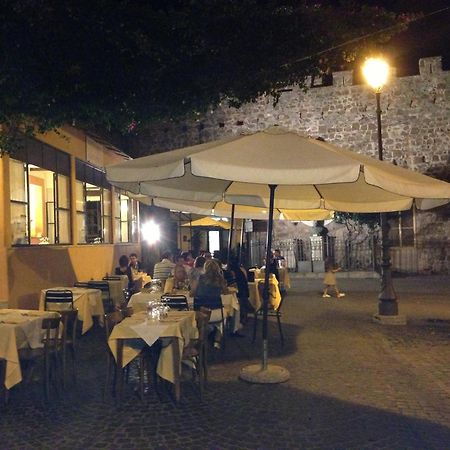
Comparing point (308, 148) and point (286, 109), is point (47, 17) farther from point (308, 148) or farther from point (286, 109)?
point (286, 109)

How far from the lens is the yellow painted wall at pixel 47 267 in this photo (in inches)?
374

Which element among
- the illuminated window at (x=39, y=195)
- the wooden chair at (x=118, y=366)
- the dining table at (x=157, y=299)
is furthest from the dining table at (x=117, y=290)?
the wooden chair at (x=118, y=366)

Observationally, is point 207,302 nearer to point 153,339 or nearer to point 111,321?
point 111,321

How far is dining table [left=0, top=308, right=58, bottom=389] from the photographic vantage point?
535 centimetres

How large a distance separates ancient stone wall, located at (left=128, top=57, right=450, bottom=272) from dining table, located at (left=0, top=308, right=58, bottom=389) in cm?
1473

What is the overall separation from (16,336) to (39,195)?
6.34 metres

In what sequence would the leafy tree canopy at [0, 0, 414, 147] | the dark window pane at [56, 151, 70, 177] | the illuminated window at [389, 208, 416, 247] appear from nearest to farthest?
the leafy tree canopy at [0, 0, 414, 147], the dark window pane at [56, 151, 70, 177], the illuminated window at [389, 208, 416, 247]

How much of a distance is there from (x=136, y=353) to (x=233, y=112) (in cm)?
1814

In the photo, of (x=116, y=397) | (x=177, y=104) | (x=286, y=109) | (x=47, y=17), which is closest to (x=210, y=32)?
(x=177, y=104)

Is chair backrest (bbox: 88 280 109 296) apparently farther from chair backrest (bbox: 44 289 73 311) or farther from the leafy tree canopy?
the leafy tree canopy

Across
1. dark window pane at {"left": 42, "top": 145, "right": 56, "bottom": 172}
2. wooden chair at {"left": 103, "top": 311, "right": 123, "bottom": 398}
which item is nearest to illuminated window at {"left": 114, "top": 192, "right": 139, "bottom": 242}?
dark window pane at {"left": 42, "top": 145, "right": 56, "bottom": 172}

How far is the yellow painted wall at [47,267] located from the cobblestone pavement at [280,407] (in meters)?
2.38

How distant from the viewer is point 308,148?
5.52 metres

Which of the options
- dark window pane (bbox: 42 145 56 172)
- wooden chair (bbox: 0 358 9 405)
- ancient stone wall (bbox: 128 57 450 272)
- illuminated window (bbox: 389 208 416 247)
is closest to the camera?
wooden chair (bbox: 0 358 9 405)
